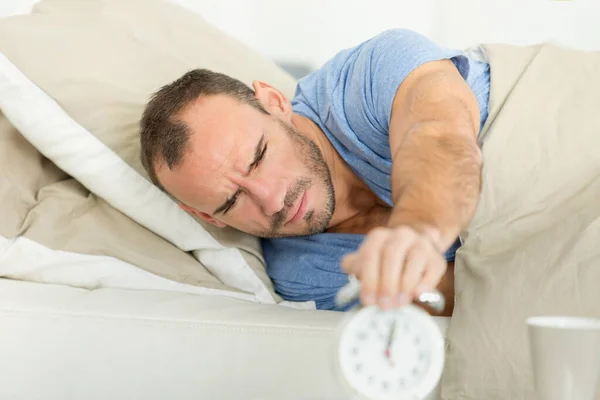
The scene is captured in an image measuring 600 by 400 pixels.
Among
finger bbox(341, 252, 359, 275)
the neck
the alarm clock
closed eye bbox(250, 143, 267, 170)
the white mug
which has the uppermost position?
finger bbox(341, 252, 359, 275)

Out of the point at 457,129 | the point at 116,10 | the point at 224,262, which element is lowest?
the point at 224,262

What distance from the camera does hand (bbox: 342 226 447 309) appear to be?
1.79 feet

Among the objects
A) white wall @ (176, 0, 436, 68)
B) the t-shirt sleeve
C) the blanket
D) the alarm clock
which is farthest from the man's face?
white wall @ (176, 0, 436, 68)

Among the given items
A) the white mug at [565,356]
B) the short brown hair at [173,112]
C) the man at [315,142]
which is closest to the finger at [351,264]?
the white mug at [565,356]

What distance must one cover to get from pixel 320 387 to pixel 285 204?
0.34m

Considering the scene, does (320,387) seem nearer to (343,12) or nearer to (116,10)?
(116,10)

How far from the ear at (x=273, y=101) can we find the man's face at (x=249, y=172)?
0.04 m

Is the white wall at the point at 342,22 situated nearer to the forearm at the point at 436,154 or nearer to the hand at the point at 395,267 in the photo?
the forearm at the point at 436,154

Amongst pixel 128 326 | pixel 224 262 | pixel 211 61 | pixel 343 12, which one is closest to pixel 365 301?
pixel 128 326

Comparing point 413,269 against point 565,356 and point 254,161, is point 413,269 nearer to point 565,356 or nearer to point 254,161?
point 565,356

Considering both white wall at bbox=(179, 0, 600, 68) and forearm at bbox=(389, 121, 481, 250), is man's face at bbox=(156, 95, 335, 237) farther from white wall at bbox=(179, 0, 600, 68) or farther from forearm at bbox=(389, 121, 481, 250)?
white wall at bbox=(179, 0, 600, 68)

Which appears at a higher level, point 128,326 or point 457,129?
point 457,129

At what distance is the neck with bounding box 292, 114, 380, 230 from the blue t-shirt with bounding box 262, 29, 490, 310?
0.06 feet

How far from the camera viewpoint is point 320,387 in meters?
0.90
